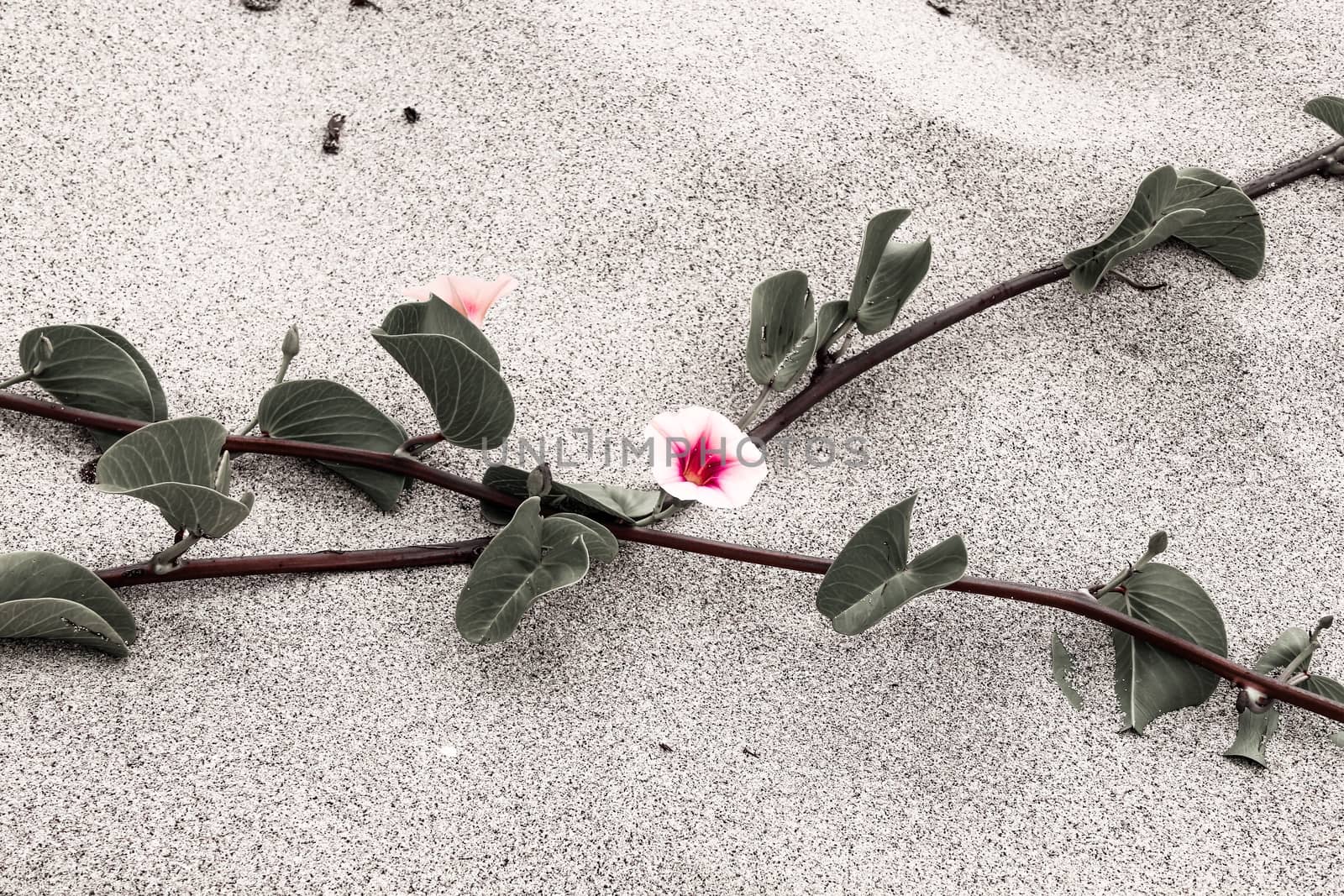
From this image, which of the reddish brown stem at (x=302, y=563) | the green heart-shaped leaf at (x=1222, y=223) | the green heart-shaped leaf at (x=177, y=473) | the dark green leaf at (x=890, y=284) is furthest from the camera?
the green heart-shaped leaf at (x=1222, y=223)

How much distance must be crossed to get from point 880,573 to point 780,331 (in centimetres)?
21

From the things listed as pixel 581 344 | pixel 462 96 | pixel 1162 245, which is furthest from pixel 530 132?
pixel 1162 245

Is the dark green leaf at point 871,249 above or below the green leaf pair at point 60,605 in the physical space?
above

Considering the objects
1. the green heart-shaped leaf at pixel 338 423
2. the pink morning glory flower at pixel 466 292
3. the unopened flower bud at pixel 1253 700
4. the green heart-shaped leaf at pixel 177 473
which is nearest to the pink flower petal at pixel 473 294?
the pink morning glory flower at pixel 466 292

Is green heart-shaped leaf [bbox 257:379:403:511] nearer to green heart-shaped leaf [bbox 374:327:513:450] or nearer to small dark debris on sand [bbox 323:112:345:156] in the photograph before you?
green heart-shaped leaf [bbox 374:327:513:450]

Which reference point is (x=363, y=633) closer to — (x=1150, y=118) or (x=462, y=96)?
(x=462, y=96)

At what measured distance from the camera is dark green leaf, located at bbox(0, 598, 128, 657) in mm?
646

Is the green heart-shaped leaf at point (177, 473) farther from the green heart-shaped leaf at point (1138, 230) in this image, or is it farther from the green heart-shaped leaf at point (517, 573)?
the green heart-shaped leaf at point (1138, 230)

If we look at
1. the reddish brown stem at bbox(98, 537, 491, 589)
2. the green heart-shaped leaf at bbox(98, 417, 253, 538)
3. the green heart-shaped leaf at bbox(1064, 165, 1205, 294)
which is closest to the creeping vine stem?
the reddish brown stem at bbox(98, 537, 491, 589)

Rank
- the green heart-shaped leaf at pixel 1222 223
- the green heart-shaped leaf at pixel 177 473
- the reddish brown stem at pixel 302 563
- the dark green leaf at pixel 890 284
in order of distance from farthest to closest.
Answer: the green heart-shaped leaf at pixel 1222 223 < the dark green leaf at pixel 890 284 < the reddish brown stem at pixel 302 563 < the green heart-shaped leaf at pixel 177 473

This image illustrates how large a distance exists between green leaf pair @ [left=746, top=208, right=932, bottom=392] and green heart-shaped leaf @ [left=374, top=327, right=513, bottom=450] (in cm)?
21

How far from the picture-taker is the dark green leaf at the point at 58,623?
646mm

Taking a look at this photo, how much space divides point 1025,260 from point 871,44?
1.12 feet

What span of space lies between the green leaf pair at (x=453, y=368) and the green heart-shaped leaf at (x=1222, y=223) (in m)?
0.68
